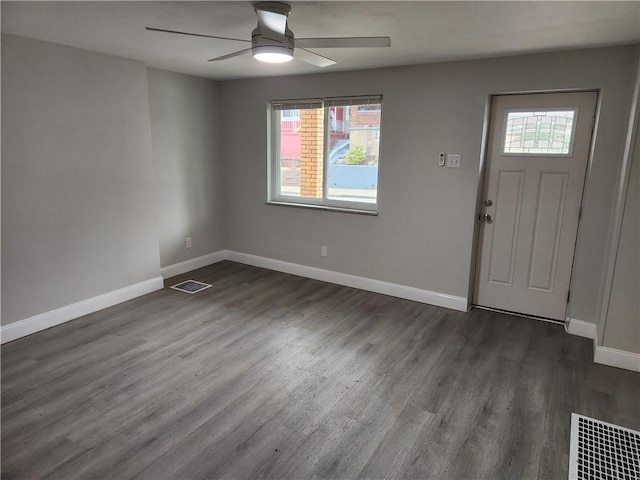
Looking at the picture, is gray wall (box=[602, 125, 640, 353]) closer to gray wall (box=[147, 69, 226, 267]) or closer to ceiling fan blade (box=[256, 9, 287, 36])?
ceiling fan blade (box=[256, 9, 287, 36])

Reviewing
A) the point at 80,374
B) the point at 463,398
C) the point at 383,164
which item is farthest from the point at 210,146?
the point at 463,398

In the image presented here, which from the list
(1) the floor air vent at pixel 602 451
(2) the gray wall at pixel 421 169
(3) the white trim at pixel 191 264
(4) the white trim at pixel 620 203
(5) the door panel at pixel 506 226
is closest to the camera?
(1) the floor air vent at pixel 602 451

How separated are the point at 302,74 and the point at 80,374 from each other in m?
3.38

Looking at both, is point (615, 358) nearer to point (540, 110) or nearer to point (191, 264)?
point (540, 110)

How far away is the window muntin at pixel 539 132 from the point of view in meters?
3.22

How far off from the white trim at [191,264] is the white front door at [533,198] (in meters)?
3.18

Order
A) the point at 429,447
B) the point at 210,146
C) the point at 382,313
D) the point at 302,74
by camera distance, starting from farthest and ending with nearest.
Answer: the point at 210,146 < the point at 302,74 < the point at 382,313 < the point at 429,447

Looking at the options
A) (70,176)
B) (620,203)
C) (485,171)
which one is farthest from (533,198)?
(70,176)

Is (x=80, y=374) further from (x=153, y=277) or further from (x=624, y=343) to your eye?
(x=624, y=343)

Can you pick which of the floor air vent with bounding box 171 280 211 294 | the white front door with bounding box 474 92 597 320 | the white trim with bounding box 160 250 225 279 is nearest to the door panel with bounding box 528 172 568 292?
the white front door with bounding box 474 92 597 320

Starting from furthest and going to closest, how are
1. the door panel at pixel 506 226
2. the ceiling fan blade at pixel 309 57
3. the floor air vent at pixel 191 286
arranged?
the floor air vent at pixel 191 286 < the door panel at pixel 506 226 < the ceiling fan blade at pixel 309 57

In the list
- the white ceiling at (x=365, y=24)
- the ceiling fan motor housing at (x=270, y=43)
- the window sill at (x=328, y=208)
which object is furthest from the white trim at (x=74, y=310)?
the ceiling fan motor housing at (x=270, y=43)

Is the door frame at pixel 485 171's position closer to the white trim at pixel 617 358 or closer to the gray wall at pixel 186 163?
the white trim at pixel 617 358

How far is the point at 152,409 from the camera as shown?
2295 mm
